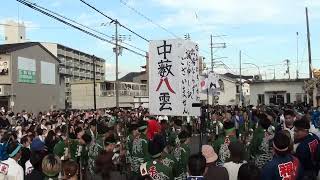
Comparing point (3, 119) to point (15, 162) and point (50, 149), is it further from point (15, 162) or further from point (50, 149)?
point (15, 162)

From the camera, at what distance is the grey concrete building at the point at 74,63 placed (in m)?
102

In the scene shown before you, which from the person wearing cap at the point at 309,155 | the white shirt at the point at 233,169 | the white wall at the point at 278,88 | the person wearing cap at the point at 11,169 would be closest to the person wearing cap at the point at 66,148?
the person wearing cap at the point at 11,169

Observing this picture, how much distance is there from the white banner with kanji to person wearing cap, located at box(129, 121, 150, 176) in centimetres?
46

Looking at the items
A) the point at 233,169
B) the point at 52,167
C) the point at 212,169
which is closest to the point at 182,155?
the point at 233,169

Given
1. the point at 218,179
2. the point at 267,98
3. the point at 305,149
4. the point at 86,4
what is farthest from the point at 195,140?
the point at 267,98

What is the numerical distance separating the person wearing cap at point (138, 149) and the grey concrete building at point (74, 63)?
298 feet

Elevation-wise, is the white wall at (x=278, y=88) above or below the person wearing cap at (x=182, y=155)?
above

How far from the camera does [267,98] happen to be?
170ft

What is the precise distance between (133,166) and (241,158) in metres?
3.79

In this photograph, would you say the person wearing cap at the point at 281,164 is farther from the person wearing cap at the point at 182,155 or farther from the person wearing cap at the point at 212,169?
the person wearing cap at the point at 182,155

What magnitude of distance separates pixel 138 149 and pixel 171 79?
1540 mm

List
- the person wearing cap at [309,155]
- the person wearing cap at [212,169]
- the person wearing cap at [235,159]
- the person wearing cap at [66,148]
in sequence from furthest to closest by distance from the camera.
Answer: the person wearing cap at [66,148] < the person wearing cap at [309,155] < the person wearing cap at [235,159] < the person wearing cap at [212,169]

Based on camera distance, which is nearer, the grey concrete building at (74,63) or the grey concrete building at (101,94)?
the grey concrete building at (101,94)

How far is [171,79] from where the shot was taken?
9477 mm
